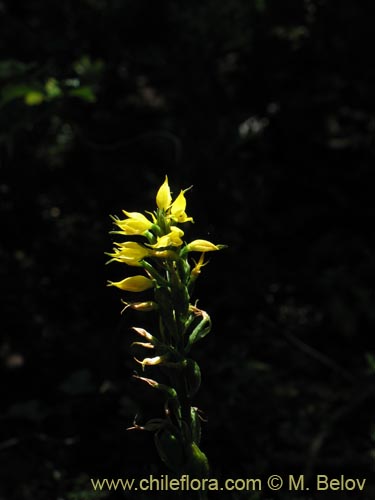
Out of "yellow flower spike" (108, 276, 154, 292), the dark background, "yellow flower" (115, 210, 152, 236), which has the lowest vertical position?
"yellow flower spike" (108, 276, 154, 292)

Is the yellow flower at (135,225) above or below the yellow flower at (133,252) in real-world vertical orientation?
above

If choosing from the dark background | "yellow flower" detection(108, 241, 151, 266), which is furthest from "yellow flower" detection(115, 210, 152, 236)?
the dark background

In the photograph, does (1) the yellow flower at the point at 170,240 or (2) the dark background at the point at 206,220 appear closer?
(1) the yellow flower at the point at 170,240

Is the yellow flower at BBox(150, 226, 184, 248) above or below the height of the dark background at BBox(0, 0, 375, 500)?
below

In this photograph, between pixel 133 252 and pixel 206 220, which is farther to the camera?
pixel 206 220

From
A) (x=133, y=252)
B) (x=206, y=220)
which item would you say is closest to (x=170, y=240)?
(x=133, y=252)

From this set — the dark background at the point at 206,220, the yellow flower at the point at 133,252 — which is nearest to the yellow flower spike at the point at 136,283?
the yellow flower at the point at 133,252

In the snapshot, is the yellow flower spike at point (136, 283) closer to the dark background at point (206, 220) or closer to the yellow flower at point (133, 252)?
the yellow flower at point (133, 252)

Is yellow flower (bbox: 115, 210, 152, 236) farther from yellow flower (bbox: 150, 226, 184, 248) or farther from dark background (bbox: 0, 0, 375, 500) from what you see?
dark background (bbox: 0, 0, 375, 500)

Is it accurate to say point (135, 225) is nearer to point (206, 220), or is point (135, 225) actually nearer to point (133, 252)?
point (133, 252)
